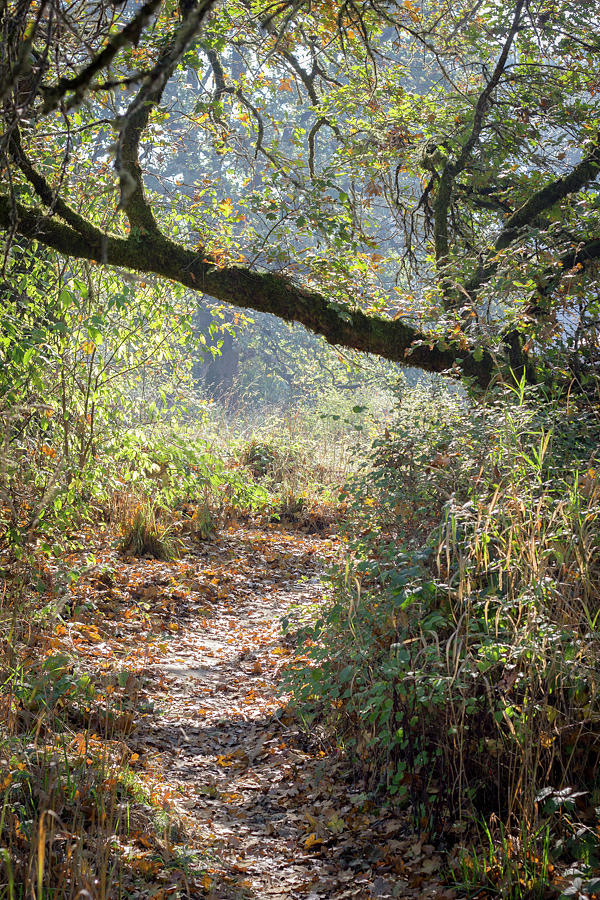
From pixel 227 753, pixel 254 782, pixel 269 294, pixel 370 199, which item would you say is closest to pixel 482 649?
pixel 254 782

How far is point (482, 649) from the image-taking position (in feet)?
8.45

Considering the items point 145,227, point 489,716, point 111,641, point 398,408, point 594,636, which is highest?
point 145,227

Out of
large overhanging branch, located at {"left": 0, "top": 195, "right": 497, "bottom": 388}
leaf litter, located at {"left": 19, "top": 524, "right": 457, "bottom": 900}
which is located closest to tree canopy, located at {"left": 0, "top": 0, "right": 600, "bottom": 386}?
large overhanging branch, located at {"left": 0, "top": 195, "right": 497, "bottom": 388}

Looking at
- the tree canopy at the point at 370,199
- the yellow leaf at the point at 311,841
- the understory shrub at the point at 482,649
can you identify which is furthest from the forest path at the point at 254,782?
the tree canopy at the point at 370,199

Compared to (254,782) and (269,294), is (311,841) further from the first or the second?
(269,294)

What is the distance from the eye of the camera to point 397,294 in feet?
20.6

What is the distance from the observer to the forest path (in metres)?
2.74

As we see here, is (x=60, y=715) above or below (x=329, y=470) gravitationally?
below

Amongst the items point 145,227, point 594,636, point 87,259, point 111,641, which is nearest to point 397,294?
point 145,227

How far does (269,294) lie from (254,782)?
3.63 metres

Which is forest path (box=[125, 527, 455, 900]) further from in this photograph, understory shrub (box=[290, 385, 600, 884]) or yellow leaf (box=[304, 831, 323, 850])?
understory shrub (box=[290, 385, 600, 884])

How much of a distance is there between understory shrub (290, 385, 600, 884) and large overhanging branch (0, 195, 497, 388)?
165cm

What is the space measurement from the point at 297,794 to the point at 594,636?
173cm

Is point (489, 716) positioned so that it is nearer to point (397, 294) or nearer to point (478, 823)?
point (478, 823)
